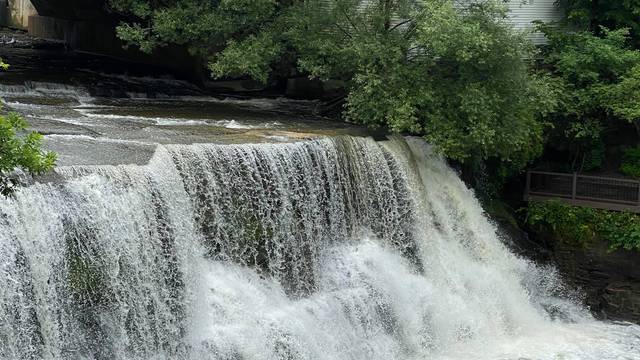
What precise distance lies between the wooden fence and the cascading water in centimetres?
185

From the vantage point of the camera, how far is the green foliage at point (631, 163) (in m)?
21.4

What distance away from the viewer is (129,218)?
43.8 ft

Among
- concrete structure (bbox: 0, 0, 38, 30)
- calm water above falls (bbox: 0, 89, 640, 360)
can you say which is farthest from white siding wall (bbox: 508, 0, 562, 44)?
concrete structure (bbox: 0, 0, 38, 30)

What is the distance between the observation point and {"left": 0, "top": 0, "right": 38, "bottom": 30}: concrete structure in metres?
42.4

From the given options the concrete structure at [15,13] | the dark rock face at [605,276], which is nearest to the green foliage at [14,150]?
the dark rock face at [605,276]

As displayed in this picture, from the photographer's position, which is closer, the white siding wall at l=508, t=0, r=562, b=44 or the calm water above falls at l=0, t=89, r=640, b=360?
the calm water above falls at l=0, t=89, r=640, b=360

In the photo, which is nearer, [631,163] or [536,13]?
[631,163]

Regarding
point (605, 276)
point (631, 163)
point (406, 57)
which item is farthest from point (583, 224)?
point (406, 57)

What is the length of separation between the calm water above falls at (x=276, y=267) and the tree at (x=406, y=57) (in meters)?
1.06

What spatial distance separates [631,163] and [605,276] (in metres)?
2.73

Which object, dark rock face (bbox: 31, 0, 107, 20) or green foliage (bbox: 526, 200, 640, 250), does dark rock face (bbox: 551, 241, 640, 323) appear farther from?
dark rock face (bbox: 31, 0, 107, 20)

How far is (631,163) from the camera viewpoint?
2158 centimetres

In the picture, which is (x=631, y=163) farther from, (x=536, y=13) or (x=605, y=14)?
(x=536, y=13)

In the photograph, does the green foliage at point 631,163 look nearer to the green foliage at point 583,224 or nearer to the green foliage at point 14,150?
the green foliage at point 583,224
